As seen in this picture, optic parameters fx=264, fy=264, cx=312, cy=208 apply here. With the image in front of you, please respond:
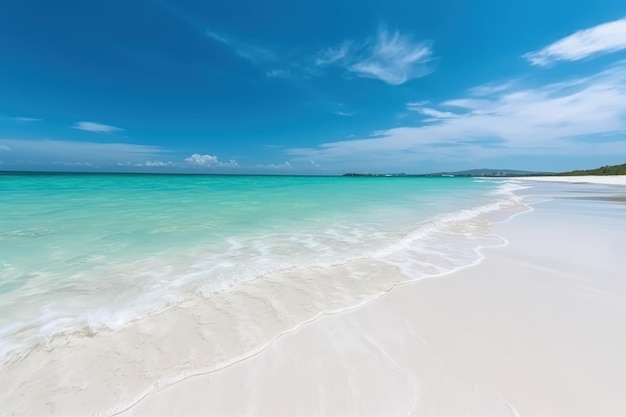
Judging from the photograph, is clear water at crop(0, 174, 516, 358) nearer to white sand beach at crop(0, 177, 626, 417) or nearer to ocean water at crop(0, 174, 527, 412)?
ocean water at crop(0, 174, 527, 412)

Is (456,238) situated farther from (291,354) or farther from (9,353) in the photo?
(9,353)

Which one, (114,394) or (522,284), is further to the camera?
(522,284)

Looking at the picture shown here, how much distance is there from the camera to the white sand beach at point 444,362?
1.71m

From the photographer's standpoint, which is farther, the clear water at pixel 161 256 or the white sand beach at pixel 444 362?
the clear water at pixel 161 256

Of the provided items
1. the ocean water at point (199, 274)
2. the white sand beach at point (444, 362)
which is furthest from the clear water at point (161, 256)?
the white sand beach at point (444, 362)

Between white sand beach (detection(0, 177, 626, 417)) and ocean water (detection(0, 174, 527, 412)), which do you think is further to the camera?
ocean water (detection(0, 174, 527, 412))

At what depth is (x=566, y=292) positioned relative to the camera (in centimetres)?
328

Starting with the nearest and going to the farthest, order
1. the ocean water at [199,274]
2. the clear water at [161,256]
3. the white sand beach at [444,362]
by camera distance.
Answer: the white sand beach at [444,362]
the ocean water at [199,274]
the clear water at [161,256]

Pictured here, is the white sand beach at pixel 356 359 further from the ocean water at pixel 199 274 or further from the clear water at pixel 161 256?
the clear water at pixel 161 256

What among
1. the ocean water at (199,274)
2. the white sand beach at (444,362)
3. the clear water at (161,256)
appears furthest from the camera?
the clear water at (161,256)

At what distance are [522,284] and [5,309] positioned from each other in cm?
619

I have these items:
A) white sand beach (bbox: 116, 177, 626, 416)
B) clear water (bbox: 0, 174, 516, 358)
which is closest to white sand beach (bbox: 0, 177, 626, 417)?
white sand beach (bbox: 116, 177, 626, 416)

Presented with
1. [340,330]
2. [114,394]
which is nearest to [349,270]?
[340,330]

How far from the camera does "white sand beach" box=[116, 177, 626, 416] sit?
1710 mm
